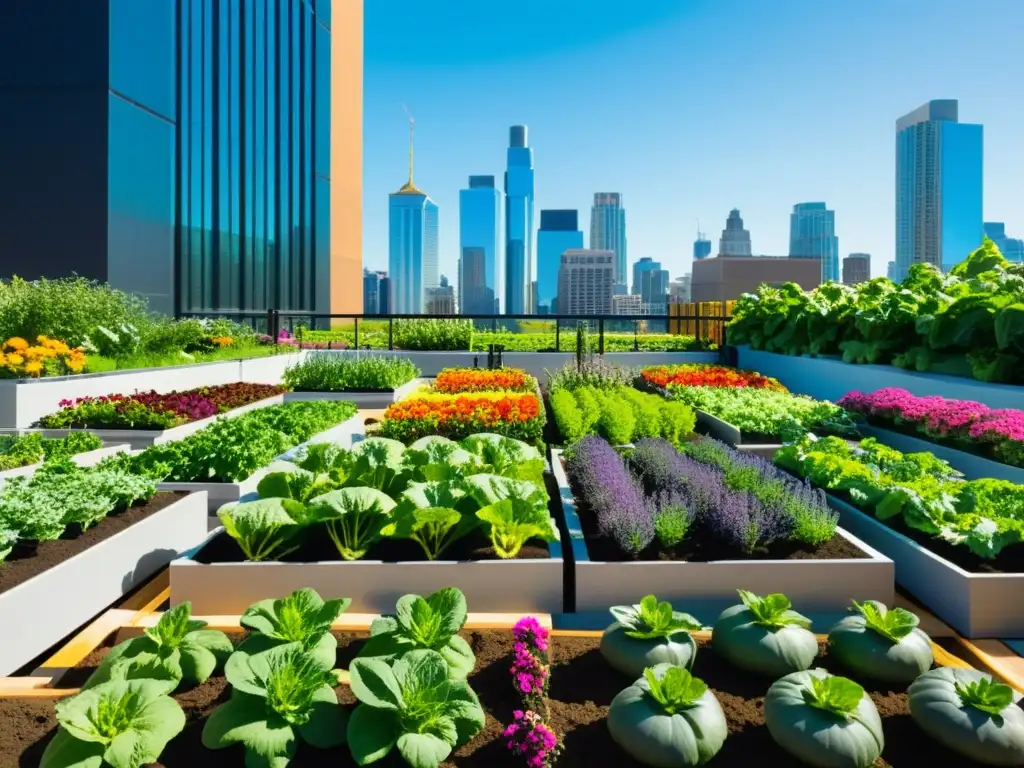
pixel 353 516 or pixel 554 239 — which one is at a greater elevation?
pixel 554 239

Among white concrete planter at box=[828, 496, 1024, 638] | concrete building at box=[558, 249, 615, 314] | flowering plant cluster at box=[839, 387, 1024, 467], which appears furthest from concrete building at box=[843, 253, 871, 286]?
white concrete planter at box=[828, 496, 1024, 638]

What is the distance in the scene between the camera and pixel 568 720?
2.02 meters

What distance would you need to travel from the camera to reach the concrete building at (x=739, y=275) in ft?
137

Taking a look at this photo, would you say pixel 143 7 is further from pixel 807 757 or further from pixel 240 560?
pixel 807 757

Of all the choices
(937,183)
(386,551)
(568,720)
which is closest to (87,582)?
(386,551)

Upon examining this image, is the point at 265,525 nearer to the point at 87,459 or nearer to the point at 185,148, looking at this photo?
the point at 87,459

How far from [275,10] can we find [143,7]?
9383mm

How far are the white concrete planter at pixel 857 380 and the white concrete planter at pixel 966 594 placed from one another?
3.27 meters

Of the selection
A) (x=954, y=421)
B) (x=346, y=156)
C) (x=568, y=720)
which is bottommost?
(x=568, y=720)

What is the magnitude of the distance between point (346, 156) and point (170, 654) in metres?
27.8

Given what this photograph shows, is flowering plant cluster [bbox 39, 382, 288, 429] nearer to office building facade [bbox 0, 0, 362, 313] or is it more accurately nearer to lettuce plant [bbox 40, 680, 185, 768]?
lettuce plant [bbox 40, 680, 185, 768]

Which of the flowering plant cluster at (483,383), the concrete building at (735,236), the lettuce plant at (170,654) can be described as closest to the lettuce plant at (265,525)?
the lettuce plant at (170,654)

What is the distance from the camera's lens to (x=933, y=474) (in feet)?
14.0

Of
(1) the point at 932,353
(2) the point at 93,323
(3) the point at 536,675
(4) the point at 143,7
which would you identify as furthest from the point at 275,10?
(3) the point at 536,675
